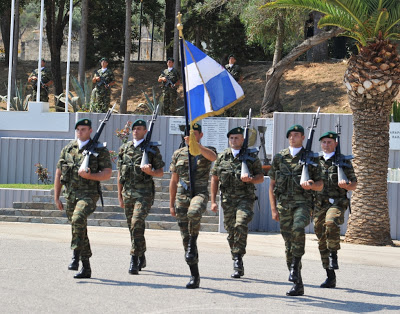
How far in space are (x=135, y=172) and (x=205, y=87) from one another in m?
1.51

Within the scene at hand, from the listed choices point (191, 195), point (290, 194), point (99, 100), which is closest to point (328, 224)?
point (290, 194)

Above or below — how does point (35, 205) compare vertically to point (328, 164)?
below

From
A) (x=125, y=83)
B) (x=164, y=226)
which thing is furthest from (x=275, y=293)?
(x=125, y=83)

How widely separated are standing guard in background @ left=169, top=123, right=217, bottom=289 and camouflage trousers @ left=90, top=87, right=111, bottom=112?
1402 cm

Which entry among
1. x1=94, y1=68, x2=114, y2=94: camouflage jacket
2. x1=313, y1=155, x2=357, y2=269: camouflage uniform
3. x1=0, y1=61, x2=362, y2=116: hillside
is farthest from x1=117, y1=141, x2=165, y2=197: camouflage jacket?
x1=0, y1=61, x2=362, y2=116: hillside

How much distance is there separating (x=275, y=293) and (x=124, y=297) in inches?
71.3

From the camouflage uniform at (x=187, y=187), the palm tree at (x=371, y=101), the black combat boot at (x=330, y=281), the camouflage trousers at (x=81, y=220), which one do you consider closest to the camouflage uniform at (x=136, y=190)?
the camouflage uniform at (x=187, y=187)

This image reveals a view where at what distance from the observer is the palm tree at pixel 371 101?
1559 cm

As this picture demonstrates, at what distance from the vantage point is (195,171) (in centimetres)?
996

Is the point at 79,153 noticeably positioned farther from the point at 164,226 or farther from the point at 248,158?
the point at 164,226

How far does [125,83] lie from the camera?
2708cm

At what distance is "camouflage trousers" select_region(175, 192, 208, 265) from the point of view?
941 centimetres

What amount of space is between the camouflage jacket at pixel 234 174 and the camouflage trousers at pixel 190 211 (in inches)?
22.0

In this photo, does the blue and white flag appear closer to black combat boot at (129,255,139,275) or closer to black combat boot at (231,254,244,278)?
black combat boot at (231,254,244,278)
